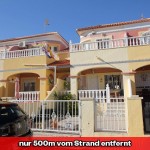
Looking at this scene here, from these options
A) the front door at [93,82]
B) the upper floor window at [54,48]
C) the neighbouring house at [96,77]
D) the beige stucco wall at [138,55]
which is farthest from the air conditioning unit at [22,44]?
the beige stucco wall at [138,55]

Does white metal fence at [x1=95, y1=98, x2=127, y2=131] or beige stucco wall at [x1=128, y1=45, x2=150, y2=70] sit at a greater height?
beige stucco wall at [x1=128, y1=45, x2=150, y2=70]

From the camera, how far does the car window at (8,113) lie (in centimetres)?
580

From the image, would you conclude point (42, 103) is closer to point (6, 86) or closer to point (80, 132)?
point (80, 132)

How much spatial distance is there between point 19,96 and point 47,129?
317 inches

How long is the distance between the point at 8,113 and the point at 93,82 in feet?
45.6

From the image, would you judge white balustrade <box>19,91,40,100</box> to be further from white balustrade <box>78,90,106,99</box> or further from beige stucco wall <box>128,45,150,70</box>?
beige stucco wall <box>128,45,150,70</box>

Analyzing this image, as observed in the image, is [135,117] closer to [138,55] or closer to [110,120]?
[110,120]

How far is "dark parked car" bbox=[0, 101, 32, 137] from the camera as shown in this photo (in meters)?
5.66

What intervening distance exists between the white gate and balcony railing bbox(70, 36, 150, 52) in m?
8.22

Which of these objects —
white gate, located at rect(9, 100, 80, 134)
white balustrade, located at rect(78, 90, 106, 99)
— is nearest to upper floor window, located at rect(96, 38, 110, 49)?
white balustrade, located at rect(78, 90, 106, 99)

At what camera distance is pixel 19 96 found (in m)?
17.3

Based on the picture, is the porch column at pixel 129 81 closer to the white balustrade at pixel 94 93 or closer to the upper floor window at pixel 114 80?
the white balustrade at pixel 94 93

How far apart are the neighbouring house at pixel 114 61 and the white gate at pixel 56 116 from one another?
12.0 ft

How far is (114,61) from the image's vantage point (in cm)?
→ 1672
